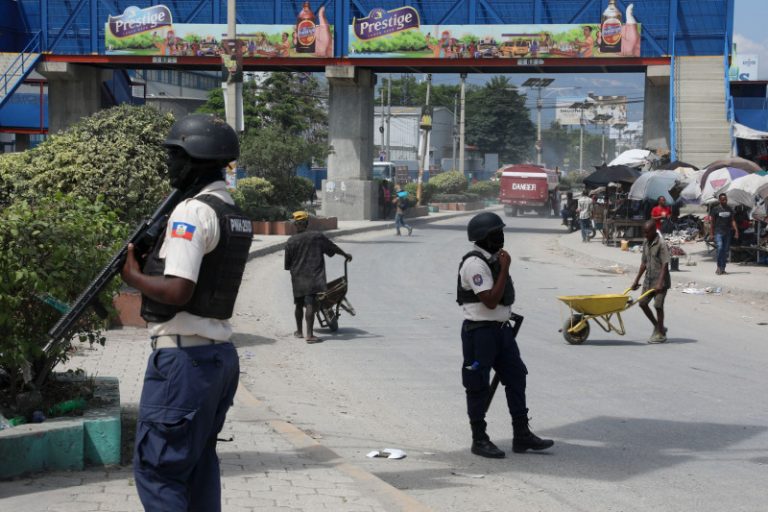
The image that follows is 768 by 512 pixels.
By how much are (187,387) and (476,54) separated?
3577cm

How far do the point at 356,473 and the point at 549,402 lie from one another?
3.50 meters

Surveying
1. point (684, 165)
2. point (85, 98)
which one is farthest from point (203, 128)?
point (85, 98)

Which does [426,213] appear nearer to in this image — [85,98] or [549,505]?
[85,98]

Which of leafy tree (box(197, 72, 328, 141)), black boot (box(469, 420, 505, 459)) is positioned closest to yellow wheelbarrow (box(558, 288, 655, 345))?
black boot (box(469, 420, 505, 459))

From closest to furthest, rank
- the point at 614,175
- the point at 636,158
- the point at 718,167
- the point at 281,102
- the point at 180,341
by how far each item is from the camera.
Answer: the point at 180,341 → the point at 718,167 → the point at 614,175 → the point at 636,158 → the point at 281,102

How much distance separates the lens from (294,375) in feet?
35.4

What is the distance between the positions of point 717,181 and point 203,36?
884 inches

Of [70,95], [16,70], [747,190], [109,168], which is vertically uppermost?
[16,70]

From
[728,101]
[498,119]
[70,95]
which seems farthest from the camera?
[498,119]

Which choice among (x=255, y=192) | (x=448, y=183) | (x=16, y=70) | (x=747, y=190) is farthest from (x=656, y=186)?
(x=448, y=183)

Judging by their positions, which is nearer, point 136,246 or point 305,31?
point 136,246

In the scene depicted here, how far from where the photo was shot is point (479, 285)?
23.8 feet

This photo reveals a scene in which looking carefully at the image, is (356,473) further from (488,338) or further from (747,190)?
(747,190)

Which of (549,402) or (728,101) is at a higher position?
(728,101)
